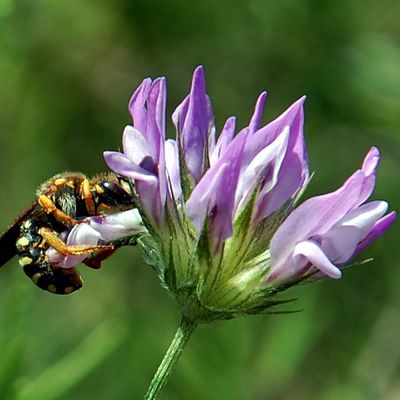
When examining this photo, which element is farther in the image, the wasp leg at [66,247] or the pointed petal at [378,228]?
the wasp leg at [66,247]

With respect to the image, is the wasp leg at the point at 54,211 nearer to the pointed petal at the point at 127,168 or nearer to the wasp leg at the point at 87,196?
the wasp leg at the point at 87,196

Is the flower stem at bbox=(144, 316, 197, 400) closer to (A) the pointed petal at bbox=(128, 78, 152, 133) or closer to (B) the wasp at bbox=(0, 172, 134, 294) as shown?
(B) the wasp at bbox=(0, 172, 134, 294)

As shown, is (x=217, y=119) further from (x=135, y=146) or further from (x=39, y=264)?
(x=135, y=146)

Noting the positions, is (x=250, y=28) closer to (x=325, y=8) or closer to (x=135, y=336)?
(x=325, y=8)

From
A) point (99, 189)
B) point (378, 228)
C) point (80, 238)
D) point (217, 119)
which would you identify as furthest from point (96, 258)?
point (217, 119)

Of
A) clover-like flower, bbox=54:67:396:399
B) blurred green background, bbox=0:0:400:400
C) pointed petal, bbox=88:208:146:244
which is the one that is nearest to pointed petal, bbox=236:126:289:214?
clover-like flower, bbox=54:67:396:399

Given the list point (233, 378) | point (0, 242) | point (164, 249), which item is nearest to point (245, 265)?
point (164, 249)

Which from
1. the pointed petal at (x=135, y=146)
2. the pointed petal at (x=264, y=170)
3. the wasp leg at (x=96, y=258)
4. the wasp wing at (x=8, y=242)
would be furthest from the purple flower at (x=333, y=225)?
the wasp wing at (x=8, y=242)
